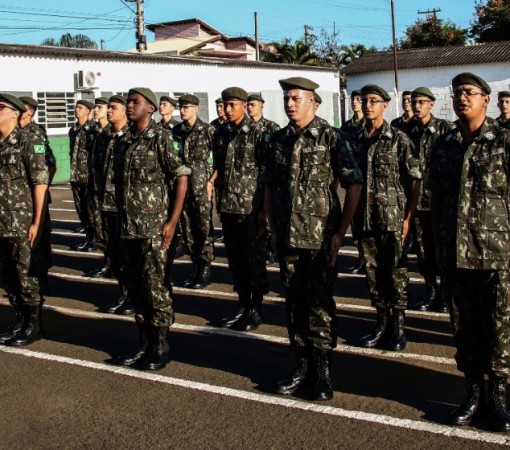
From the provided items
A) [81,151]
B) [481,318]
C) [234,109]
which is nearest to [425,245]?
[234,109]

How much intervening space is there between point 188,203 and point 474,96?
513 cm

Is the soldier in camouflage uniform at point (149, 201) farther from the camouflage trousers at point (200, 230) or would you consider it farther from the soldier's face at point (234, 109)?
the camouflage trousers at point (200, 230)

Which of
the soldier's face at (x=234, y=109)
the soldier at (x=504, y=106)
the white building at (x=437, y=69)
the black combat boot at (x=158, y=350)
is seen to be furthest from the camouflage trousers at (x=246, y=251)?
the white building at (x=437, y=69)

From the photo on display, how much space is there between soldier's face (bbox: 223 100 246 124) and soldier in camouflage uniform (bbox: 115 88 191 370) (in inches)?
54.4

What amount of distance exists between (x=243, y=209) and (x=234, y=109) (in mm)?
936

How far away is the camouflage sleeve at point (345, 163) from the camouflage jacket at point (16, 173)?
2.56 metres

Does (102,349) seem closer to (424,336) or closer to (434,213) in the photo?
(424,336)

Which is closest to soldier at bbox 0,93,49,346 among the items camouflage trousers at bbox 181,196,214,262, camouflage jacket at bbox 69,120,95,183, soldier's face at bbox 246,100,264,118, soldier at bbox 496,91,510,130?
camouflage trousers at bbox 181,196,214,262

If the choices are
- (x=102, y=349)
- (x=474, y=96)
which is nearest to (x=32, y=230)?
(x=102, y=349)

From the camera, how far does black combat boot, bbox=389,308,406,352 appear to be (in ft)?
19.5

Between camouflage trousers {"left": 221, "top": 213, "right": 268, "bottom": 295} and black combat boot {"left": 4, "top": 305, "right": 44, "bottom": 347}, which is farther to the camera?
camouflage trousers {"left": 221, "top": 213, "right": 268, "bottom": 295}

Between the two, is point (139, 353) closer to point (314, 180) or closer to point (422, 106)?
point (314, 180)

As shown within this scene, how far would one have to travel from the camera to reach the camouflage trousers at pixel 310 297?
4.92 meters

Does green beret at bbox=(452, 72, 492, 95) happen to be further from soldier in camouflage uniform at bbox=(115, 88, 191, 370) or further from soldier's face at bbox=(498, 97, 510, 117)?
soldier's face at bbox=(498, 97, 510, 117)
